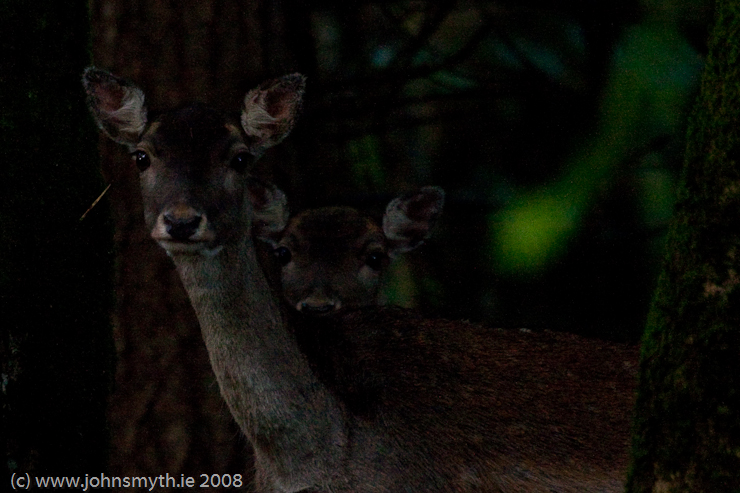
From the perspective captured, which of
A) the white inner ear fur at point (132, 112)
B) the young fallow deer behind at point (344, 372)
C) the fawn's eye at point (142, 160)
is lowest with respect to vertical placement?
the young fallow deer behind at point (344, 372)

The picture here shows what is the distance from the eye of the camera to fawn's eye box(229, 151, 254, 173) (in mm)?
4609

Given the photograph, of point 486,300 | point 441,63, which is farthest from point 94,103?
point 486,300

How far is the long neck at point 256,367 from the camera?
450 cm

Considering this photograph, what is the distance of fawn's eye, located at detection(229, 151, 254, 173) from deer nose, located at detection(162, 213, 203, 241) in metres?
0.47

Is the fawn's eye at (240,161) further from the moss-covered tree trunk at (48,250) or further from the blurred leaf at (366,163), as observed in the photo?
the blurred leaf at (366,163)

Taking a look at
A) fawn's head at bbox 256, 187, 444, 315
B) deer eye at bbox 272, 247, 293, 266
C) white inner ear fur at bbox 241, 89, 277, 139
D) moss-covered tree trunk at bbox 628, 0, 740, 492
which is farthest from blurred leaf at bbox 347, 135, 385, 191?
moss-covered tree trunk at bbox 628, 0, 740, 492

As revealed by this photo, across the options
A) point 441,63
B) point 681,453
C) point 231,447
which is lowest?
point 231,447

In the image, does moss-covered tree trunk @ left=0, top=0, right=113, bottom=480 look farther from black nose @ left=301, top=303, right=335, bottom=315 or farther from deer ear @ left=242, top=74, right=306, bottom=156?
black nose @ left=301, top=303, right=335, bottom=315

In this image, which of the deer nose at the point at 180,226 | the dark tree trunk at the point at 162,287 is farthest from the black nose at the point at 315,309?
the deer nose at the point at 180,226

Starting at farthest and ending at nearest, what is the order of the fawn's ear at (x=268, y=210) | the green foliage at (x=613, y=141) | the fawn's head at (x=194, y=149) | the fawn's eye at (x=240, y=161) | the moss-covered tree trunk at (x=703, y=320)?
the green foliage at (x=613, y=141), the fawn's ear at (x=268, y=210), the fawn's eye at (x=240, y=161), the fawn's head at (x=194, y=149), the moss-covered tree trunk at (x=703, y=320)

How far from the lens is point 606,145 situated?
6488 millimetres

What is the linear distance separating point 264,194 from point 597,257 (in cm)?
269

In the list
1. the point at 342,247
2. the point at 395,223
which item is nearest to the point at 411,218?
the point at 395,223

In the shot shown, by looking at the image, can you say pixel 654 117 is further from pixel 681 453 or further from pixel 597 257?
pixel 681 453
